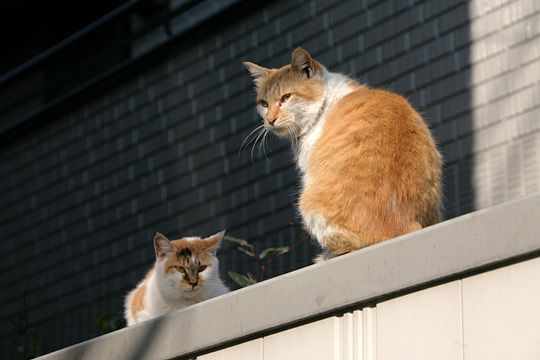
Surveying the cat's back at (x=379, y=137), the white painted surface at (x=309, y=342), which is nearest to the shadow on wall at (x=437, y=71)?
the cat's back at (x=379, y=137)

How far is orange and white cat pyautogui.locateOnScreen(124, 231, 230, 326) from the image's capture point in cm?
671

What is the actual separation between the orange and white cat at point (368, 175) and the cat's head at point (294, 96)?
1.15 feet

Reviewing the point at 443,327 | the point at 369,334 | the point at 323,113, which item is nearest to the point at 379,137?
the point at 323,113

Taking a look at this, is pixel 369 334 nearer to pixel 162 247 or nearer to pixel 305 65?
pixel 305 65

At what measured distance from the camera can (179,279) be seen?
6.70 m

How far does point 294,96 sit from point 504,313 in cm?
315

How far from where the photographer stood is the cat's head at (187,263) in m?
6.71

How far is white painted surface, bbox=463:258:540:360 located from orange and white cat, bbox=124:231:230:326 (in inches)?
126

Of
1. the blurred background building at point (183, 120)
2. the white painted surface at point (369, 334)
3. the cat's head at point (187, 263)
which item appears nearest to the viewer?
the white painted surface at point (369, 334)

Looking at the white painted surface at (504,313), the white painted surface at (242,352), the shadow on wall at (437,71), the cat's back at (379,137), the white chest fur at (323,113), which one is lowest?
the white painted surface at (504,313)

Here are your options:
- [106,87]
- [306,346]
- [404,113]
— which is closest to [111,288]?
[106,87]

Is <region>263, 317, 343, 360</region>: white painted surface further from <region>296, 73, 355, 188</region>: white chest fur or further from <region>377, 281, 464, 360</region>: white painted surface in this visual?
<region>296, 73, 355, 188</region>: white chest fur

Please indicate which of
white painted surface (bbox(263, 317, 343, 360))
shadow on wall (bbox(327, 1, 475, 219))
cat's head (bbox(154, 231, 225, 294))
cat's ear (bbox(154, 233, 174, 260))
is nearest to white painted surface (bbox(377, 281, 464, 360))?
white painted surface (bbox(263, 317, 343, 360))

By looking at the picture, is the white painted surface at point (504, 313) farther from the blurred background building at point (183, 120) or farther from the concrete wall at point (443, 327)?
the blurred background building at point (183, 120)
